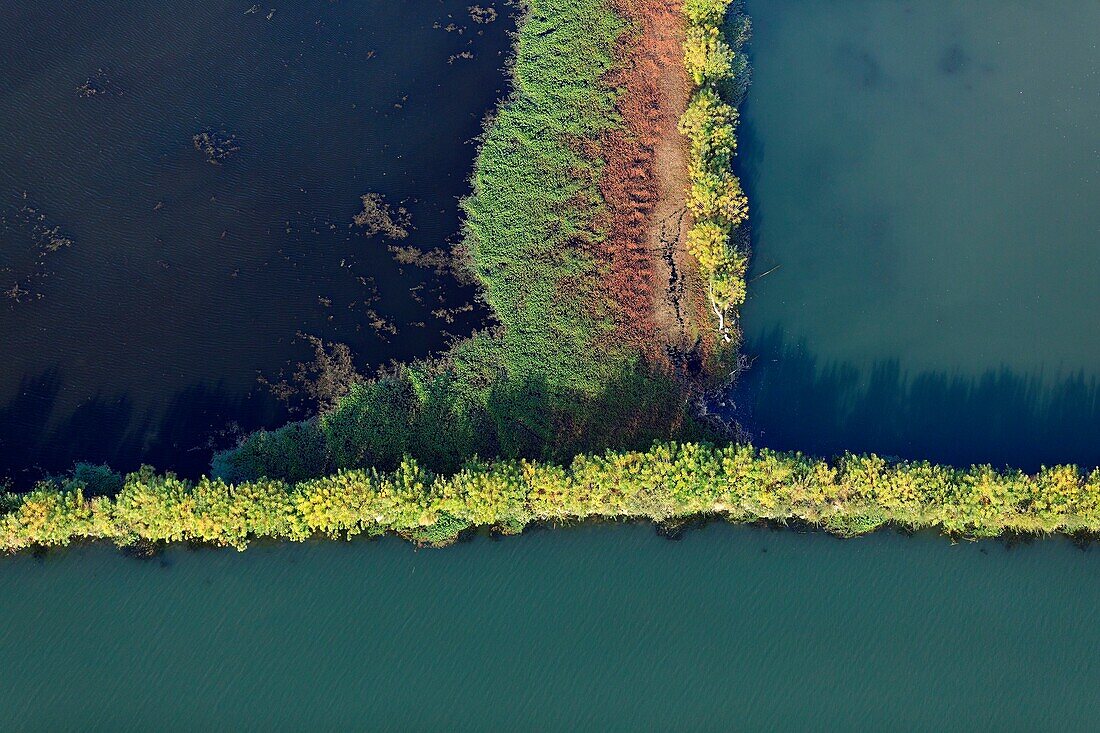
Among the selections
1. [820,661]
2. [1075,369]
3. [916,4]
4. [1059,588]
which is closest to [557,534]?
[820,661]

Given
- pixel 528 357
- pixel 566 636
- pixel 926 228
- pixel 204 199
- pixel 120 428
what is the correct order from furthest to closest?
pixel 926 228, pixel 204 199, pixel 528 357, pixel 120 428, pixel 566 636

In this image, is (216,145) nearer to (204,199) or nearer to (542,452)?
(204,199)

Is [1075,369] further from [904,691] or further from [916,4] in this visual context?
[916,4]

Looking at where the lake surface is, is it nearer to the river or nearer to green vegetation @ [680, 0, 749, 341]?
the river

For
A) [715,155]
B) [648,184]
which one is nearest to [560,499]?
[648,184]

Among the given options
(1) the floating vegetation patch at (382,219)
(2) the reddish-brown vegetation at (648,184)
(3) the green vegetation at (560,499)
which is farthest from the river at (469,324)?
(2) the reddish-brown vegetation at (648,184)

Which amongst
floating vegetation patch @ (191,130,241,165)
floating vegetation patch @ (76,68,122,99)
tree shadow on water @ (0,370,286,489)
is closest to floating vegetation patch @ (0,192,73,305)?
tree shadow on water @ (0,370,286,489)
